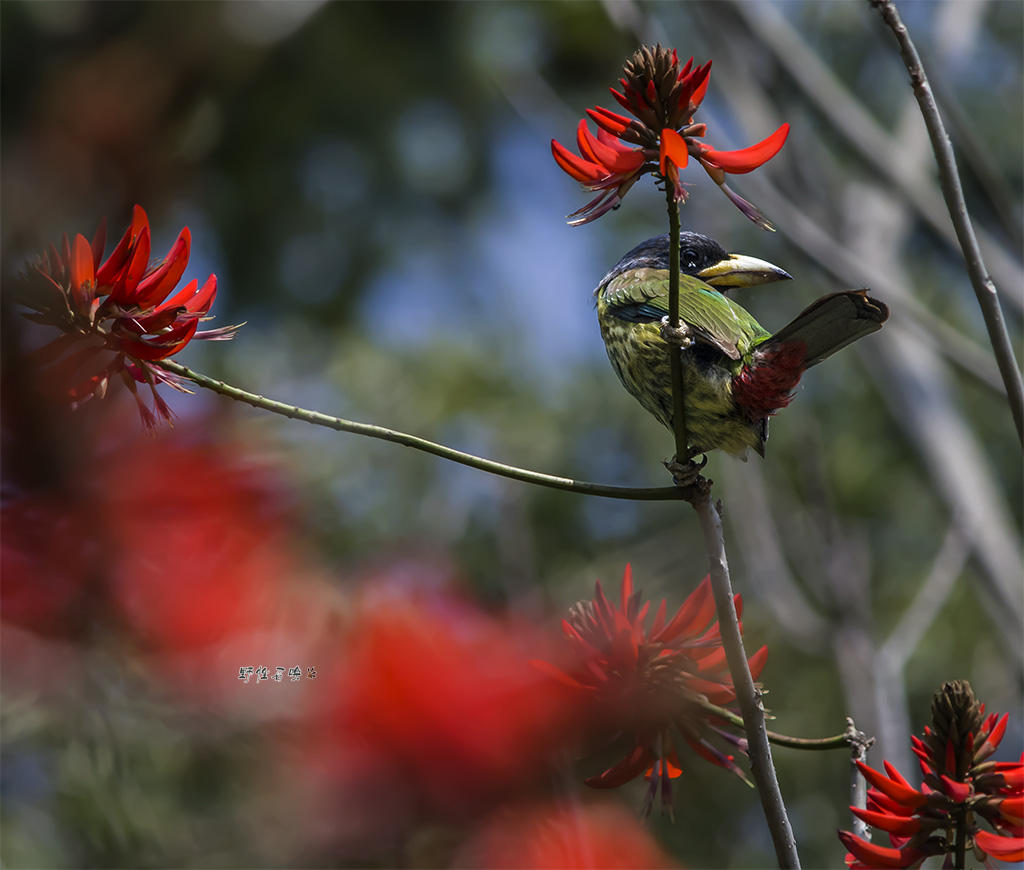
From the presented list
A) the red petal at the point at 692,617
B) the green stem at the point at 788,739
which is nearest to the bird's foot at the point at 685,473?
the red petal at the point at 692,617

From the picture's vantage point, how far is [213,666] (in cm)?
106

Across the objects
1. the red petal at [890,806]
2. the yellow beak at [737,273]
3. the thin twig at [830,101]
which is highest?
the thin twig at [830,101]

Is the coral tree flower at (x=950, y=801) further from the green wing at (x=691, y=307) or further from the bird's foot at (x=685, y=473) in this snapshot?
the green wing at (x=691, y=307)

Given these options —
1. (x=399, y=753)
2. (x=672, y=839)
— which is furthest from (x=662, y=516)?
(x=399, y=753)

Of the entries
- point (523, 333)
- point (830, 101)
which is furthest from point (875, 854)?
point (523, 333)

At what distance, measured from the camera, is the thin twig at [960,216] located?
1.45m

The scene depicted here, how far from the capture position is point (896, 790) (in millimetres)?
1232

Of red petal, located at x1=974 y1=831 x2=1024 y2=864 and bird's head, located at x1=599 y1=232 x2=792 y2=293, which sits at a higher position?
bird's head, located at x1=599 y1=232 x2=792 y2=293

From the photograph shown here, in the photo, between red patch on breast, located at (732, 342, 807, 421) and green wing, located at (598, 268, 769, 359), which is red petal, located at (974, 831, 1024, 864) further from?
green wing, located at (598, 268, 769, 359)

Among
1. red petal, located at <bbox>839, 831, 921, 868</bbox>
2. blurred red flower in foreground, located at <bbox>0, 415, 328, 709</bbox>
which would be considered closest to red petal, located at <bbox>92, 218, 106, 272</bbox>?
blurred red flower in foreground, located at <bbox>0, 415, 328, 709</bbox>

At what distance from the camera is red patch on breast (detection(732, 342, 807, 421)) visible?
1.91 m

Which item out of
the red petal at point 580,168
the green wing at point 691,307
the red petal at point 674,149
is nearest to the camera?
the red petal at point 674,149

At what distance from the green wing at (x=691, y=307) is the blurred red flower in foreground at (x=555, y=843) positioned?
Answer: 112cm

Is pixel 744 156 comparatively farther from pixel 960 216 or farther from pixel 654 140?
pixel 960 216
